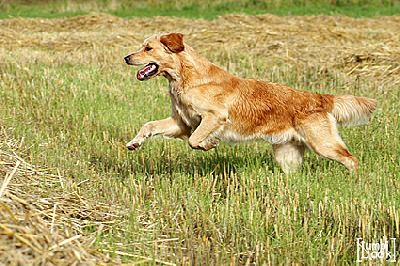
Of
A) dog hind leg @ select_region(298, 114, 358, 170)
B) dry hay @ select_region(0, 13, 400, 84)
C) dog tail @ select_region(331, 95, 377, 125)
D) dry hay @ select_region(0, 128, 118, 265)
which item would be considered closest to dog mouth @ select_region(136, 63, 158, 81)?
dry hay @ select_region(0, 128, 118, 265)

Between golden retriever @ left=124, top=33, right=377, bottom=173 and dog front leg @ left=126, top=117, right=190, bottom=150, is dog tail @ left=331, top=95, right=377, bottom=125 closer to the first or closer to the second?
golden retriever @ left=124, top=33, right=377, bottom=173

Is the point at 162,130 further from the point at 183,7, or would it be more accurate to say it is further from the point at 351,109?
the point at 183,7

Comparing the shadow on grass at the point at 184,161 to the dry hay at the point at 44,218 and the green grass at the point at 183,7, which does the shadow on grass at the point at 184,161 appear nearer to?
the dry hay at the point at 44,218

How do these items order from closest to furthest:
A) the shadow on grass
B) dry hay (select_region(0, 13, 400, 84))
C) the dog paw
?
the dog paw, the shadow on grass, dry hay (select_region(0, 13, 400, 84))

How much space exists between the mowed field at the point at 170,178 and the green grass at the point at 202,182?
0.05 ft

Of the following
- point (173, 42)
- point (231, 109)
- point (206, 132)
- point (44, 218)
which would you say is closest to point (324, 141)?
point (231, 109)

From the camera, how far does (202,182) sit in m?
6.05

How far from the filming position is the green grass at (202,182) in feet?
15.1

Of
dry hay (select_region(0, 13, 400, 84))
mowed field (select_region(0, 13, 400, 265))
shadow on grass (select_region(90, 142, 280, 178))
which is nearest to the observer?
mowed field (select_region(0, 13, 400, 265))

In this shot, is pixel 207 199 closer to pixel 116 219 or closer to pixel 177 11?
pixel 116 219

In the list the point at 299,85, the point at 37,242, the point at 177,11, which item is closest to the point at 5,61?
the point at 299,85

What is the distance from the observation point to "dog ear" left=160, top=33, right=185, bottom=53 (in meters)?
6.48

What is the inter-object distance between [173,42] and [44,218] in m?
2.63

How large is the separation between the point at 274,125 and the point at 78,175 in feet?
6.27
